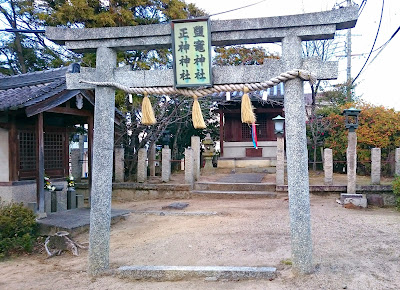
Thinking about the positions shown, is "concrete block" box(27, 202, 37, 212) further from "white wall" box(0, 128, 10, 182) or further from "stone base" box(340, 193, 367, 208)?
"stone base" box(340, 193, 367, 208)

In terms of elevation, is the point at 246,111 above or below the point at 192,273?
above

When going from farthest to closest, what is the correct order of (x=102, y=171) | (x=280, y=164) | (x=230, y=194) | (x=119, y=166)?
1. (x=119, y=166)
2. (x=230, y=194)
3. (x=280, y=164)
4. (x=102, y=171)

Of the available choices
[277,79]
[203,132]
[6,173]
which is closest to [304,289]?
[277,79]

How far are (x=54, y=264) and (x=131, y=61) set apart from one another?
398 inches

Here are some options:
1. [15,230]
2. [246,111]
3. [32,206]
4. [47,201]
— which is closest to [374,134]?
[246,111]

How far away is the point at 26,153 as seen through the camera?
981 cm

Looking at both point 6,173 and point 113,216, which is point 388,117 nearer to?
point 113,216

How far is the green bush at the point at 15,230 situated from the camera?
7.44 m

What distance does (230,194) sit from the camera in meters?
12.7

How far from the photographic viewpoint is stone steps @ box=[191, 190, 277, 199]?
12.4 metres

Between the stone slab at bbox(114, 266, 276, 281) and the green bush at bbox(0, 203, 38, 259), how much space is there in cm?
335

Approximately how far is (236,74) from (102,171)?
2.73 m

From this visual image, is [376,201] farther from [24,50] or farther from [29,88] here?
[24,50]

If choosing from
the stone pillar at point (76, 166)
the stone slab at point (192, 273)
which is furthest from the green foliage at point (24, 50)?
the stone slab at point (192, 273)
